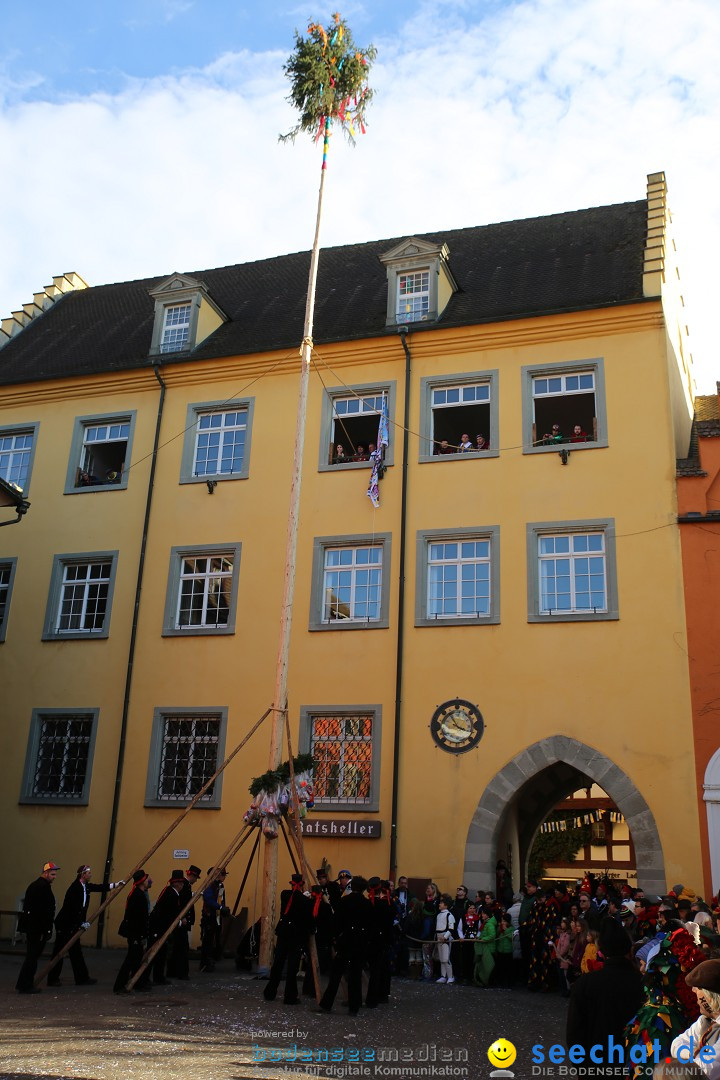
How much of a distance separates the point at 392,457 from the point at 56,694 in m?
8.36

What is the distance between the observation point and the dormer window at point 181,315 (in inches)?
931

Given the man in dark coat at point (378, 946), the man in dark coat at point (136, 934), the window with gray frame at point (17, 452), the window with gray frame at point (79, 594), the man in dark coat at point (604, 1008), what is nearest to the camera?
the man in dark coat at point (604, 1008)

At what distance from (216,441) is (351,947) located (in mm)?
12776

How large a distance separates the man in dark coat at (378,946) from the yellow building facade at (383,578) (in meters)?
5.08

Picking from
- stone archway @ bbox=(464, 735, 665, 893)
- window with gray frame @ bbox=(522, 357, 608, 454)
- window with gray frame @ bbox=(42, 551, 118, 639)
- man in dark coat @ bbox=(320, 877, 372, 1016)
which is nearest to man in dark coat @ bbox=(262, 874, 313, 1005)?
man in dark coat @ bbox=(320, 877, 372, 1016)

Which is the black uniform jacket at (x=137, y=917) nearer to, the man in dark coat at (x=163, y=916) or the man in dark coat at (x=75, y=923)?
the man in dark coat at (x=163, y=916)

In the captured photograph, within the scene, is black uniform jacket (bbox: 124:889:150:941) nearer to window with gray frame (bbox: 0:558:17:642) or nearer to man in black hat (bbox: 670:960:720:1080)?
man in black hat (bbox: 670:960:720:1080)

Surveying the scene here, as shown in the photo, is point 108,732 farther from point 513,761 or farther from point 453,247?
point 453,247

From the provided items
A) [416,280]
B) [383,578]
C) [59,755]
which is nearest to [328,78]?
[416,280]

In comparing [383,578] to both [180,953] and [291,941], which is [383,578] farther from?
[291,941]

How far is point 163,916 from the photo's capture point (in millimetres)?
13523

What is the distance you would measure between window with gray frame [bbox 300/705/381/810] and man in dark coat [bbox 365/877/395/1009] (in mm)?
5573

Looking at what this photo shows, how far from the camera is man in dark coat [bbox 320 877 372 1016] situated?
11.5m

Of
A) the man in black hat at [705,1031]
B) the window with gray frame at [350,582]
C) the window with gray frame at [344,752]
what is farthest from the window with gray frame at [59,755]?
the man in black hat at [705,1031]
